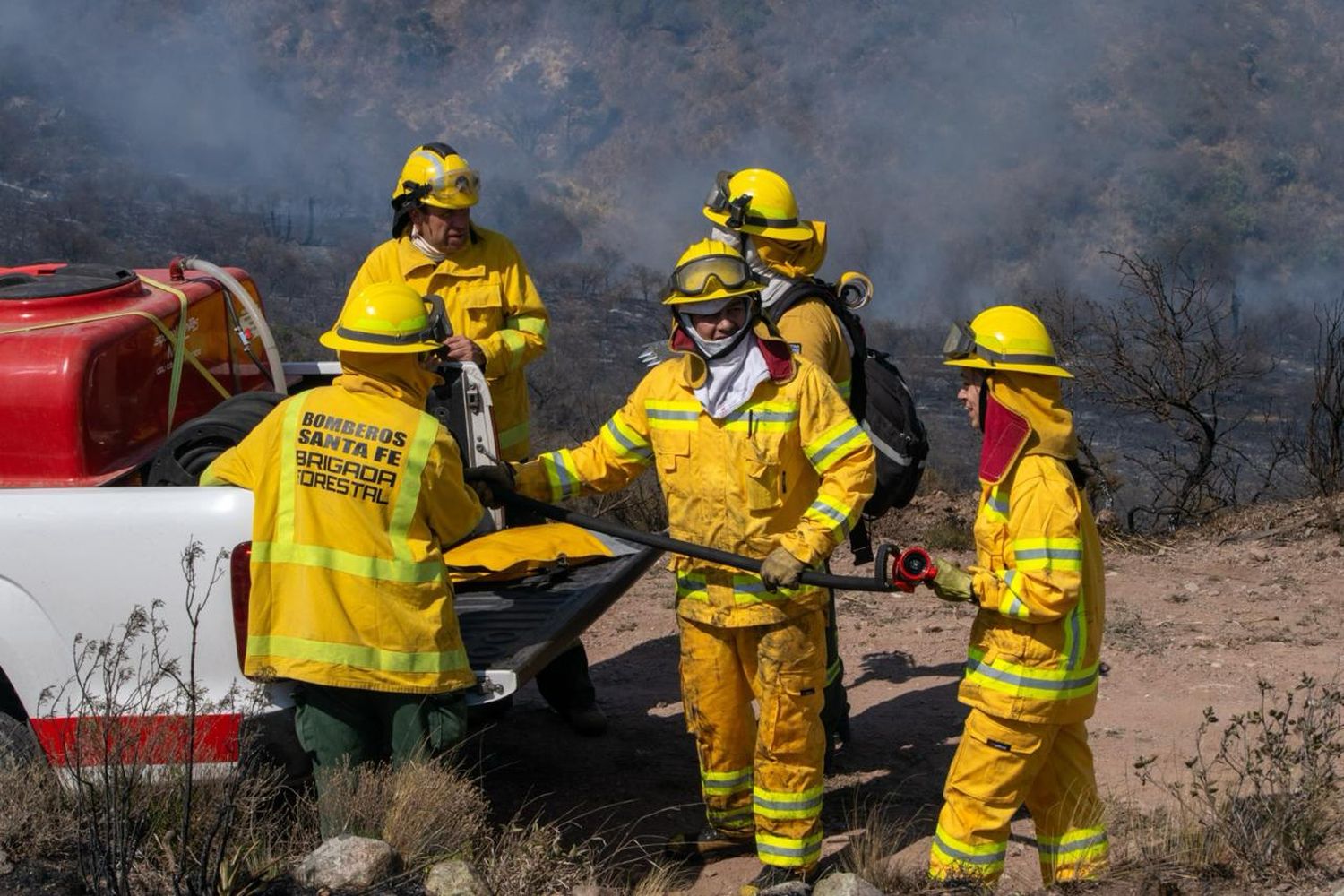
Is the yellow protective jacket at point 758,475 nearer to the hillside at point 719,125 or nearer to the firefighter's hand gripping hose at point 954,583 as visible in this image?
the firefighter's hand gripping hose at point 954,583

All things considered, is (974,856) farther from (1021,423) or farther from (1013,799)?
(1021,423)

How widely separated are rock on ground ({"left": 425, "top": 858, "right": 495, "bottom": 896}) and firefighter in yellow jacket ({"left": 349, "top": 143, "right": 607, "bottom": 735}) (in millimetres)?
1957

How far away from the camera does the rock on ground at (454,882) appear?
153 inches

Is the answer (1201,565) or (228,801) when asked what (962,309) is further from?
(228,801)

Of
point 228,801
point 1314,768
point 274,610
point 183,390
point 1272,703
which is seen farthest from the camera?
point 1272,703

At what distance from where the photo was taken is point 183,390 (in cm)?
544

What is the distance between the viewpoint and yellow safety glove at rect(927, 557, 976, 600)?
3.98m

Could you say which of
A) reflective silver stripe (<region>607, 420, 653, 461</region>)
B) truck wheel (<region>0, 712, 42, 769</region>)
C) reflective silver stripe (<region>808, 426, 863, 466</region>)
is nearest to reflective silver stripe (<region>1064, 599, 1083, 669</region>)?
reflective silver stripe (<region>808, 426, 863, 466</region>)

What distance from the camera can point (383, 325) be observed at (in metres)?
4.15

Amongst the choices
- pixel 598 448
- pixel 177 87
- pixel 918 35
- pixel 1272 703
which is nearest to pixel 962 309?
pixel 918 35

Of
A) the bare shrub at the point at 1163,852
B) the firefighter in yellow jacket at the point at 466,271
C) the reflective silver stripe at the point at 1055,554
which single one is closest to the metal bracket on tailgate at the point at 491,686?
the reflective silver stripe at the point at 1055,554

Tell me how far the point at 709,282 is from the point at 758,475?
54 cm

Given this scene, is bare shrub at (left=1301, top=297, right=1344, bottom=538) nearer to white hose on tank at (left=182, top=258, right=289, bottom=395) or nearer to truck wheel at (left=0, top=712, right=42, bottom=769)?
white hose on tank at (left=182, top=258, right=289, bottom=395)

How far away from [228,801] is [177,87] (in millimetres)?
32688
